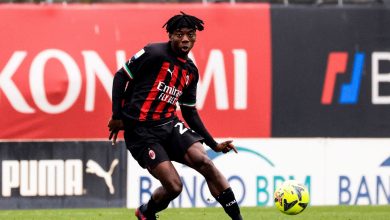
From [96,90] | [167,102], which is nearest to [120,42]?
[96,90]

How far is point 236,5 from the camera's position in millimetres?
16969

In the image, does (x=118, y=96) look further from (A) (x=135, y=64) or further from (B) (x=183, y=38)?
(B) (x=183, y=38)

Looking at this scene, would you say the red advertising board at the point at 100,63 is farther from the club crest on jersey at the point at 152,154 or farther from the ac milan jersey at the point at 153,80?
the club crest on jersey at the point at 152,154

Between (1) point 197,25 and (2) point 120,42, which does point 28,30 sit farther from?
(1) point 197,25

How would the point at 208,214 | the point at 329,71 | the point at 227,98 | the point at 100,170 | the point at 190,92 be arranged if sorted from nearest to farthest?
the point at 190,92 < the point at 208,214 < the point at 100,170 < the point at 227,98 < the point at 329,71

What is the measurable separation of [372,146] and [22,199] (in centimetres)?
527

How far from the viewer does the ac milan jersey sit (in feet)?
31.0

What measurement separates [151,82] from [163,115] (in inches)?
12.5

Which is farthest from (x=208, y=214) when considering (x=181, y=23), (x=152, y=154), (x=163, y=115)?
(x=181, y=23)

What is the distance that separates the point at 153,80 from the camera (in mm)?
9484

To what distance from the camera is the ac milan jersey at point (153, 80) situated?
946 cm

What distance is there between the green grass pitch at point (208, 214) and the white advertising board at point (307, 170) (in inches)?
35.7

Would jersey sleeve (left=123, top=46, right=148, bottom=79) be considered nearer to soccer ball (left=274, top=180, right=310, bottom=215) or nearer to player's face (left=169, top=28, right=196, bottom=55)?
player's face (left=169, top=28, right=196, bottom=55)

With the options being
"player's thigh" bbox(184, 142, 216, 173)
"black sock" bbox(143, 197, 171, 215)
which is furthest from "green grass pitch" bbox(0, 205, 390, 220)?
"player's thigh" bbox(184, 142, 216, 173)
